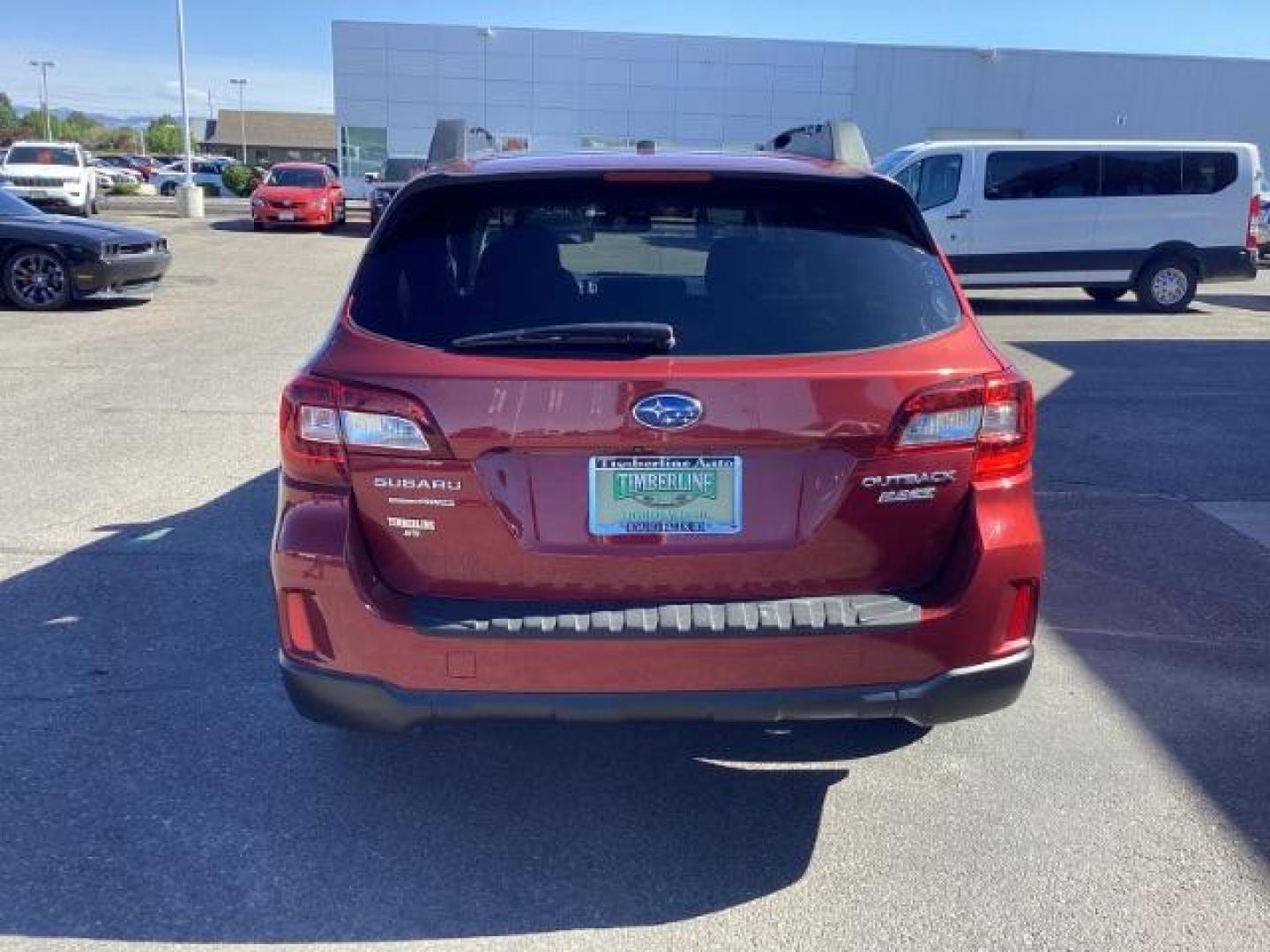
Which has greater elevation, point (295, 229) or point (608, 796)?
point (608, 796)

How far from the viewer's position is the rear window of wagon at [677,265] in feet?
9.86

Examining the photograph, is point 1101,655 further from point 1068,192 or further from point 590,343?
point 1068,192

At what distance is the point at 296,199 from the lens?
2873cm

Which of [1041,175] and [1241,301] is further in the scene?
[1241,301]

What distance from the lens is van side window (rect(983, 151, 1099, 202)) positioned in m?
15.8

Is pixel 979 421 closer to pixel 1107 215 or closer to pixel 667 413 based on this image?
pixel 667 413

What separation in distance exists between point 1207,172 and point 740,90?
3259 centimetres

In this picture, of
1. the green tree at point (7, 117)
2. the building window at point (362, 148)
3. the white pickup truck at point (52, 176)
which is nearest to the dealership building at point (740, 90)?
the building window at point (362, 148)

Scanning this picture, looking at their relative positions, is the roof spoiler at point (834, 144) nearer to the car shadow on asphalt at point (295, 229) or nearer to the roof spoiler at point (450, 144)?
the roof spoiler at point (450, 144)

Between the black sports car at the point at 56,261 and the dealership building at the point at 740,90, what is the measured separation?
32531 millimetres

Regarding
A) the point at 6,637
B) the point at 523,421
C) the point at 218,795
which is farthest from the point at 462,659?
the point at 6,637

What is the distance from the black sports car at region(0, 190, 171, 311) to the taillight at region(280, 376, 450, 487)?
1203 centimetres

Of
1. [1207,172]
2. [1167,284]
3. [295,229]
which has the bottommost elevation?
[295,229]

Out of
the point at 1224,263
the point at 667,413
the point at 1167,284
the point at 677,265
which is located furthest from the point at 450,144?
the point at 1224,263
